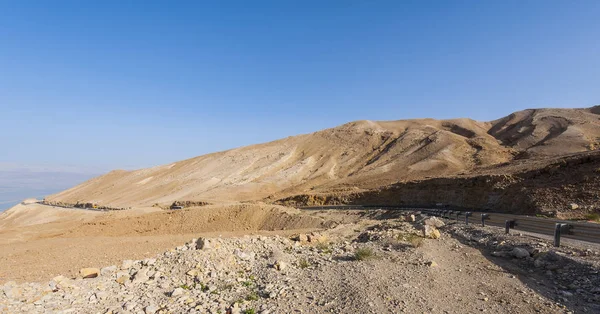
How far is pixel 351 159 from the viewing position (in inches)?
2375

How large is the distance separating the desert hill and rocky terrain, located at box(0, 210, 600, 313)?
2868 cm

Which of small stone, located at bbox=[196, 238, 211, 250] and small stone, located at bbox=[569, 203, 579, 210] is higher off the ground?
small stone, located at bbox=[196, 238, 211, 250]

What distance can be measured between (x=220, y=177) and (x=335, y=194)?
30.6 meters

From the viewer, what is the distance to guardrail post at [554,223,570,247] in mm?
9462

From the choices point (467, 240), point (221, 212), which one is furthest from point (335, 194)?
point (467, 240)

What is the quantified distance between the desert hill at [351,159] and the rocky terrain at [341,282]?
→ 2868 centimetres

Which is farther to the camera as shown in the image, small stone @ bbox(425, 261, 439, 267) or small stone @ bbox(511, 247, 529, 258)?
small stone @ bbox(511, 247, 529, 258)

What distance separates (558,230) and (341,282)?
7.07 meters

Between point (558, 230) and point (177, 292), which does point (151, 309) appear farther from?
point (558, 230)

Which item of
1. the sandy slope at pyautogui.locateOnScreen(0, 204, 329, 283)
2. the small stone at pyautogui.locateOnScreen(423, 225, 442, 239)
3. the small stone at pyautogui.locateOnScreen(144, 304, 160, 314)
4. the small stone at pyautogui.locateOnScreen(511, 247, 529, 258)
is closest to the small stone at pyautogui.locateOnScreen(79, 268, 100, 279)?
the small stone at pyautogui.locateOnScreen(144, 304, 160, 314)

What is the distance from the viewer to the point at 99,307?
6891 millimetres

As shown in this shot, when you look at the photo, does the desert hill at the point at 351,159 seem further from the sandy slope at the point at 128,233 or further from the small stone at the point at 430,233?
the small stone at the point at 430,233

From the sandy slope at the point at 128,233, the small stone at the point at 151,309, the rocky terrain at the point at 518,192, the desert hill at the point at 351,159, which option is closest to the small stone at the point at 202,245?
the small stone at the point at 151,309

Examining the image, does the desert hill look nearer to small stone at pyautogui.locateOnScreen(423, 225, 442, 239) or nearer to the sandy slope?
the sandy slope
